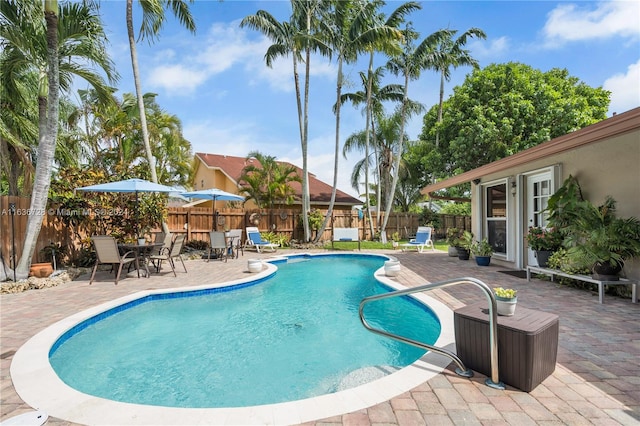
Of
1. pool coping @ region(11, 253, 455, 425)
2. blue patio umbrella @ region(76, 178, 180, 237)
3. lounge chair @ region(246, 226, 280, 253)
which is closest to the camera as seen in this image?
pool coping @ region(11, 253, 455, 425)

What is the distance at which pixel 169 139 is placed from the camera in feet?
64.2

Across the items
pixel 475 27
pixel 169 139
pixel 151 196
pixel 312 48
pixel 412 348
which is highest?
pixel 475 27

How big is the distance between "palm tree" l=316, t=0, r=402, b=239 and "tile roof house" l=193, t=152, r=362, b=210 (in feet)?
25.9

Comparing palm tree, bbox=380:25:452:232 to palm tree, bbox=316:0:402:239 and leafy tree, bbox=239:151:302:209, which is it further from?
leafy tree, bbox=239:151:302:209

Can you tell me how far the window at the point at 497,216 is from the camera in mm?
9383

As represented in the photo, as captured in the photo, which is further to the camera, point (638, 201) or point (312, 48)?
point (312, 48)

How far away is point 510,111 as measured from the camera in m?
16.9

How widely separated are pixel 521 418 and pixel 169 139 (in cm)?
2121

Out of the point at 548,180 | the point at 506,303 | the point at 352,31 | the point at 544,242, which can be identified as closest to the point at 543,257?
the point at 544,242

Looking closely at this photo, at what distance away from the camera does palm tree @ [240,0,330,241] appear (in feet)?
45.8

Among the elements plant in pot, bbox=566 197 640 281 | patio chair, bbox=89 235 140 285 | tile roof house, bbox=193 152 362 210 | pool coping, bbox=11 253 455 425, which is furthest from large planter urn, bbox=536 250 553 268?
tile roof house, bbox=193 152 362 210

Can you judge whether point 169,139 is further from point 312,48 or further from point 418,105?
point 418,105

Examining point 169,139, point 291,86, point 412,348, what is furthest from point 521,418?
point 169,139

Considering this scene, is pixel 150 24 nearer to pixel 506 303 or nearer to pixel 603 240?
pixel 506 303
